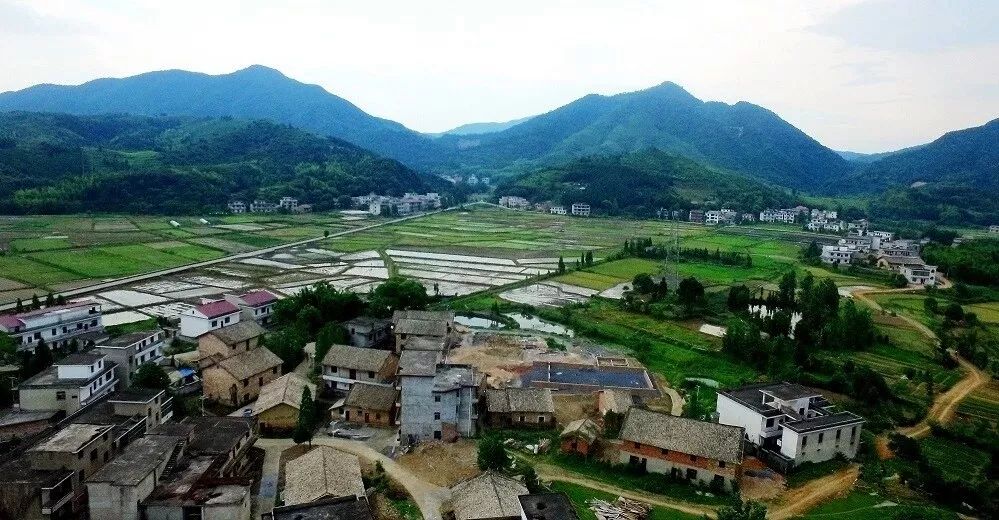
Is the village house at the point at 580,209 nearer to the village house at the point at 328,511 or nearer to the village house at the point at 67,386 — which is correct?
the village house at the point at 67,386

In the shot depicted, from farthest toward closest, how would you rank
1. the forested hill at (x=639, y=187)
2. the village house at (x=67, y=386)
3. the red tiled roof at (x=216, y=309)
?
the forested hill at (x=639, y=187) → the red tiled roof at (x=216, y=309) → the village house at (x=67, y=386)

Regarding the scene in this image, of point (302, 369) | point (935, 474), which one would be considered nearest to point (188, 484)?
point (302, 369)

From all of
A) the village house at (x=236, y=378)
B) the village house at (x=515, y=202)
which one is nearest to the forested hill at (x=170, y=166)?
the village house at (x=515, y=202)

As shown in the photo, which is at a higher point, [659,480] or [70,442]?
[70,442]

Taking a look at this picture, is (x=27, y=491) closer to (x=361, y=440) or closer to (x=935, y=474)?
(x=361, y=440)

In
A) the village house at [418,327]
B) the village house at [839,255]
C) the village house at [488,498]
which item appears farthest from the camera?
the village house at [839,255]

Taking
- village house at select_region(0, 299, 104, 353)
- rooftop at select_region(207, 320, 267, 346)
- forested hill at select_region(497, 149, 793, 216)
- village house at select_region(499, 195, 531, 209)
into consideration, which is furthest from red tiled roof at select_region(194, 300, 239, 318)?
village house at select_region(499, 195, 531, 209)
